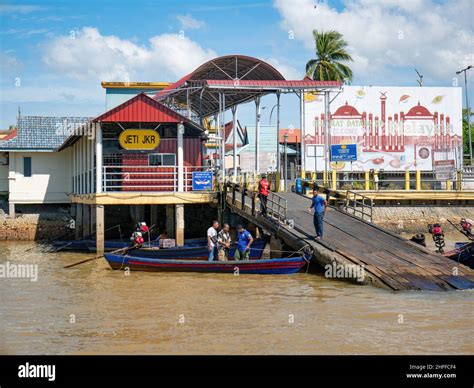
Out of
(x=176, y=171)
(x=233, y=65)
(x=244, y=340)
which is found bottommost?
(x=244, y=340)

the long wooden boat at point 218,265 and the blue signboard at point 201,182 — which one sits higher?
the blue signboard at point 201,182

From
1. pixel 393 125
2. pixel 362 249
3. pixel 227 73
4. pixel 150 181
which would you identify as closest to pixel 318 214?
pixel 362 249

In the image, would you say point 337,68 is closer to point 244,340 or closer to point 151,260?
point 151,260

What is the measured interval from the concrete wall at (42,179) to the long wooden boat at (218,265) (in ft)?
56.5

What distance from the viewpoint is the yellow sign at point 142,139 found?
27219 mm

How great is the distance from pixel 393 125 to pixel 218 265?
79.1 feet

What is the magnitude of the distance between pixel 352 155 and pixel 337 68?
21299mm

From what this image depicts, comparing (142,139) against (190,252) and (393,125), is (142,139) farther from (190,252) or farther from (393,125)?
(393,125)

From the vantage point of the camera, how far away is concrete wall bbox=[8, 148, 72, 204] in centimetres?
3719

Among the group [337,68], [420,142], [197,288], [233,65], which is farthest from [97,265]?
[337,68]

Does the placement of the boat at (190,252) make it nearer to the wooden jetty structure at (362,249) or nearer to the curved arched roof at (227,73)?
the wooden jetty structure at (362,249)

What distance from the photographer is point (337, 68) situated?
52.8 metres


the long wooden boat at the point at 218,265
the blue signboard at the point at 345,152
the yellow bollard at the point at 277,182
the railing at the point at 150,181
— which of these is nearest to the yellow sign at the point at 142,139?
the railing at the point at 150,181

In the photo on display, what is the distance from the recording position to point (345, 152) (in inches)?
1312
